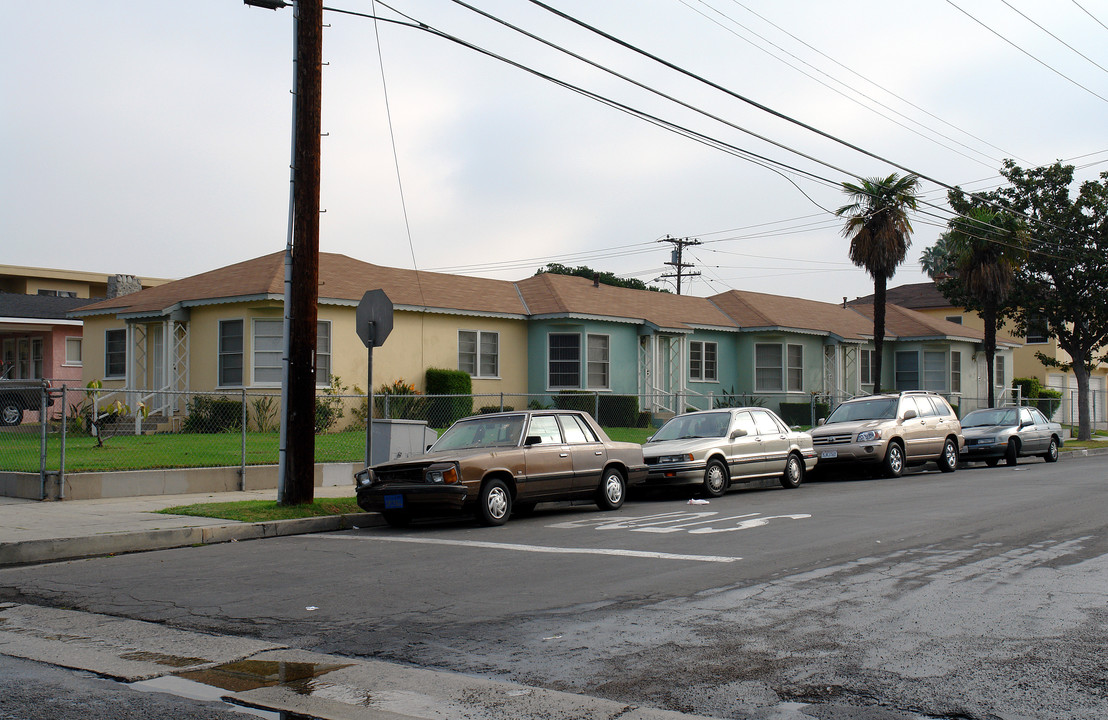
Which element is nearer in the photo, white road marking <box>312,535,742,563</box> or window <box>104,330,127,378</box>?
white road marking <box>312,535,742,563</box>

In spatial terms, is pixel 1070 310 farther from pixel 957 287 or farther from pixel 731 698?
pixel 731 698

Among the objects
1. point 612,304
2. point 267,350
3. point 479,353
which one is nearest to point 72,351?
point 267,350

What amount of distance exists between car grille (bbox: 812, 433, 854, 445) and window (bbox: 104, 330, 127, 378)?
64.3 ft

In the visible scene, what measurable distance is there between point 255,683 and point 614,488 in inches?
364

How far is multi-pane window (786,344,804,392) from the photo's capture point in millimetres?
37219

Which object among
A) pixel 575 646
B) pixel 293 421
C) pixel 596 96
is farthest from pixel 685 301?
pixel 575 646

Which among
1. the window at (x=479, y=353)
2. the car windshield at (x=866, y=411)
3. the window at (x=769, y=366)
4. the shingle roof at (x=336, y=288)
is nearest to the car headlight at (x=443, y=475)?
the car windshield at (x=866, y=411)

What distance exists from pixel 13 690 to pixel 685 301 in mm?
33777

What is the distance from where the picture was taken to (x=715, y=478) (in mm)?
16594

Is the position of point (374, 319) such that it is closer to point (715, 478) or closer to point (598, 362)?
point (715, 478)

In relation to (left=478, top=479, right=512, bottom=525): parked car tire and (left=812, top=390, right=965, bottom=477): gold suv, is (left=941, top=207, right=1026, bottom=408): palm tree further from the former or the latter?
(left=478, top=479, right=512, bottom=525): parked car tire

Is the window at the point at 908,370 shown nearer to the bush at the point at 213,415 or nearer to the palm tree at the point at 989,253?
the palm tree at the point at 989,253

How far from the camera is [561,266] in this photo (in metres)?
70.6

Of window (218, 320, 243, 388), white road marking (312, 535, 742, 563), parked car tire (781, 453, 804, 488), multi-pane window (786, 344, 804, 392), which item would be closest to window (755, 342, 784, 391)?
multi-pane window (786, 344, 804, 392)
